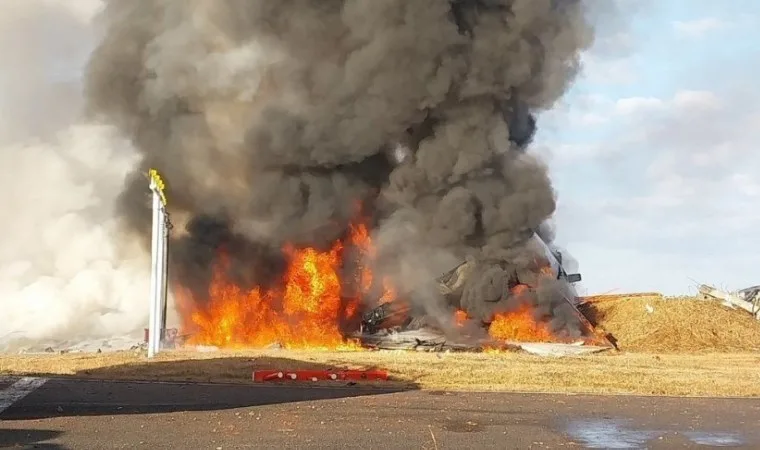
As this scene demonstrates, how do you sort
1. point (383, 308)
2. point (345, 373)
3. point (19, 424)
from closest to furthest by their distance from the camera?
point (19, 424)
point (345, 373)
point (383, 308)

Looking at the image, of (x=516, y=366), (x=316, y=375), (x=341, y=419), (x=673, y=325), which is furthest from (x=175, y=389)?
(x=673, y=325)

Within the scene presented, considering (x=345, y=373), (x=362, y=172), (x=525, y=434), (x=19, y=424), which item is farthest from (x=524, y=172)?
(x=19, y=424)

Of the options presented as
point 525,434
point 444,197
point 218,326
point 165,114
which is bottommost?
A: point 525,434

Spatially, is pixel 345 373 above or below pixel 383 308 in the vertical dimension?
below

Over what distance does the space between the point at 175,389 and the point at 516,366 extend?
9.58 metres

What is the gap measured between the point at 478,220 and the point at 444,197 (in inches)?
64.1

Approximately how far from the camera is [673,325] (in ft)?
107

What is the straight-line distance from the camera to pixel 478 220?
3197 centimetres

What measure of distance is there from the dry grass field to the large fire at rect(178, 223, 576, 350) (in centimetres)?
502

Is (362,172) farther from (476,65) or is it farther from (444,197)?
(476,65)

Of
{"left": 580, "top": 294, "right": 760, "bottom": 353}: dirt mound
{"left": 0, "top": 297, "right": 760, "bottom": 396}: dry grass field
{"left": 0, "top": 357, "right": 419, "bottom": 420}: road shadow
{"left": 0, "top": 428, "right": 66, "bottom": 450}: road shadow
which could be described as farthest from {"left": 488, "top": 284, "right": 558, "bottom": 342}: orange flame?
{"left": 0, "top": 428, "right": 66, "bottom": 450}: road shadow

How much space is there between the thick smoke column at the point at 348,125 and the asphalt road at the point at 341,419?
15.4m

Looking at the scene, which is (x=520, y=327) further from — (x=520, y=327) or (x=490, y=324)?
(x=490, y=324)

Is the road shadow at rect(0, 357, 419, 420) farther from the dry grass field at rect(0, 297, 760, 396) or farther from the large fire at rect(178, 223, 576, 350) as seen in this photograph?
the large fire at rect(178, 223, 576, 350)
